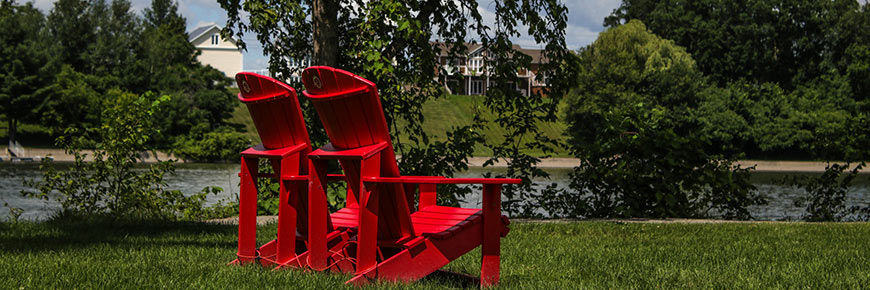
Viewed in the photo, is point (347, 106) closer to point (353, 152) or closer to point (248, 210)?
point (353, 152)

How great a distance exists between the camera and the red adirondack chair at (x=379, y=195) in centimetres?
448

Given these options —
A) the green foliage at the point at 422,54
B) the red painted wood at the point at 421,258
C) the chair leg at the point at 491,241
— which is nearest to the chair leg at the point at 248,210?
the red painted wood at the point at 421,258

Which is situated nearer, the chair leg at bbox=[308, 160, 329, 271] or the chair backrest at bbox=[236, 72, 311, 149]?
the chair leg at bbox=[308, 160, 329, 271]

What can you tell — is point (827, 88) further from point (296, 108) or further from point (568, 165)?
point (296, 108)

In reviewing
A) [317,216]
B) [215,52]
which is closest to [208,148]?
[317,216]

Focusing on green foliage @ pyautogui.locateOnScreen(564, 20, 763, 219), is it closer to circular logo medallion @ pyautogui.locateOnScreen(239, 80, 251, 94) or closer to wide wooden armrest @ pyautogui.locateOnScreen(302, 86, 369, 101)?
circular logo medallion @ pyautogui.locateOnScreen(239, 80, 251, 94)

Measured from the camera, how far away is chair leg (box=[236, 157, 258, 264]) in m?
5.28

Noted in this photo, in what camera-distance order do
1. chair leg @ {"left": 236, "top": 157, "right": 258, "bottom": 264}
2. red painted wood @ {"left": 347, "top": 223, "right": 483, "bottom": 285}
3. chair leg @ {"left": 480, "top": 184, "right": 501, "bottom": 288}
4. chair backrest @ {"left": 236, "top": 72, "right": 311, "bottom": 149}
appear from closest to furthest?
red painted wood @ {"left": 347, "top": 223, "right": 483, "bottom": 285}
chair leg @ {"left": 480, "top": 184, "right": 501, "bottom": 288}
chair backrest @ {"left": 236, "top": 72, "right": 311, "bottom": 149}
chair leg @ {"left": 236, "top": 157, "right": 258, "bottom": 264}

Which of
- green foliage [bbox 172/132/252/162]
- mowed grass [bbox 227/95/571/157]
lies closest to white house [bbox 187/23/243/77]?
mowed grass [bbox 227/95/571/157]

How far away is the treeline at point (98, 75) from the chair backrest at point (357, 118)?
1395 inches

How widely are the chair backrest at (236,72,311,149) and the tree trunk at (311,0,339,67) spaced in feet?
18.0

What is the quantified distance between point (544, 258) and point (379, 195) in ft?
7.27

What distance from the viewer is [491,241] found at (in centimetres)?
483

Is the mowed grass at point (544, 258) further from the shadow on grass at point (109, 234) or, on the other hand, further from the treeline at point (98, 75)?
the treeline at point (98, 75)
